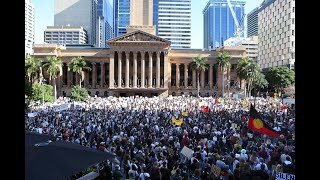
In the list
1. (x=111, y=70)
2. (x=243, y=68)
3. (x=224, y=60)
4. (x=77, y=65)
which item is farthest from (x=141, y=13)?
(x=243, y=68)

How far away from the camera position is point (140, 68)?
90.2 meters

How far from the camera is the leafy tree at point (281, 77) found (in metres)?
85.1

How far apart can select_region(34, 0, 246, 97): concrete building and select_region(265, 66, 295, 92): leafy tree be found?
919cm

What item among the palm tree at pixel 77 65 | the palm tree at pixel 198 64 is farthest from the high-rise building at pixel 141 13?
the palm tree at pixel 77 65

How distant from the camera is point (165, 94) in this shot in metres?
87.6

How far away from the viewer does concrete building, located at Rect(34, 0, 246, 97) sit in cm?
8625

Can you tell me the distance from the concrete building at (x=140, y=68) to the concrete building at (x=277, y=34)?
23974mm

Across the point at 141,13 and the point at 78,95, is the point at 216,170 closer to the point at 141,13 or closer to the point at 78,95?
the point at 78,95

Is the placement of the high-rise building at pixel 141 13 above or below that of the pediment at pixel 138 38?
above

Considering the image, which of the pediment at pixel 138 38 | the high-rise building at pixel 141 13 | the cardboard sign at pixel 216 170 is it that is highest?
the high-rise building at pixel 141 13

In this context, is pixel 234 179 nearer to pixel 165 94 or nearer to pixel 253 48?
pixel 165 94

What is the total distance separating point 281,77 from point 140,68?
1395 inches

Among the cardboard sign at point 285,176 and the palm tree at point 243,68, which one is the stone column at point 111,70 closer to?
the palm tree at point 243,68
